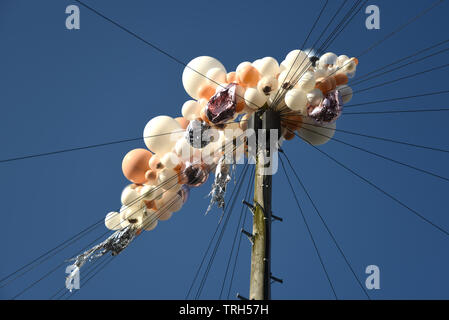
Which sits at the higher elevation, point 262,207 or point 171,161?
point 171,161

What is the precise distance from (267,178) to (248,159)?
1.78ft

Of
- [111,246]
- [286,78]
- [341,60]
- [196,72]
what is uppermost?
[341,60]

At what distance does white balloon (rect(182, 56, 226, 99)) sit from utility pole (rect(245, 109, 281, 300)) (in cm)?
98

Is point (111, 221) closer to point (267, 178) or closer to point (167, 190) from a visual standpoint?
point (167, 190)

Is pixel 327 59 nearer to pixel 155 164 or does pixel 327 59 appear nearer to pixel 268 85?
pixel 268 85

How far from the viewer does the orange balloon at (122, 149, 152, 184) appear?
8.17 meters

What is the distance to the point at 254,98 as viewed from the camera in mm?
7680

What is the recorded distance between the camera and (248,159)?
8.13m

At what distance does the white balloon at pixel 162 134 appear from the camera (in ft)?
26.8

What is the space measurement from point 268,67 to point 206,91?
0.94 meters

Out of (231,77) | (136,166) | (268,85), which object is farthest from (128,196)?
(268,85)

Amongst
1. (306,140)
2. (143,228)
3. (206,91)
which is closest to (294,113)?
(306,140)

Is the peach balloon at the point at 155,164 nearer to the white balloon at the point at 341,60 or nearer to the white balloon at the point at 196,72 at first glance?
the white balloon at the point at 196,72

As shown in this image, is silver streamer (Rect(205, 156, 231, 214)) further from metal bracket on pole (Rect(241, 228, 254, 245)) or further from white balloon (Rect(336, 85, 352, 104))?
white balloon (Rect(336, 85, 352, 104))
